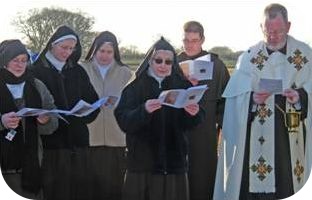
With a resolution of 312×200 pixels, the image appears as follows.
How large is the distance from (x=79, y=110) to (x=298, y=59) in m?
1.84

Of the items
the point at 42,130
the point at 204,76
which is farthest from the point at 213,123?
the point at 42,130

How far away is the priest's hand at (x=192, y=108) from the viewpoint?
5.54m

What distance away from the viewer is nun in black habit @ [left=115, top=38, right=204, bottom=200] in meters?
5.64

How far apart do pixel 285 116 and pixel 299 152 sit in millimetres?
328

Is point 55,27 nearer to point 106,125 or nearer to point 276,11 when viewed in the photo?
point 106,125

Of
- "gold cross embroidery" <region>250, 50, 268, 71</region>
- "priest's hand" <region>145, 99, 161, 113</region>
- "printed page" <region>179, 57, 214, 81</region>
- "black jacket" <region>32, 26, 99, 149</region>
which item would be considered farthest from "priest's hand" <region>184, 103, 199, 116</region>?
"black jacket" <region>32, 26, 99, 149</region>

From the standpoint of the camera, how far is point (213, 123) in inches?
240

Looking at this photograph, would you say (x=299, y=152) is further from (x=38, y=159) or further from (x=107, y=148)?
(x=38, y=159)

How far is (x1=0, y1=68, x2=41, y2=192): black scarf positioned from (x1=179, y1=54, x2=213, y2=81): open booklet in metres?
1.21

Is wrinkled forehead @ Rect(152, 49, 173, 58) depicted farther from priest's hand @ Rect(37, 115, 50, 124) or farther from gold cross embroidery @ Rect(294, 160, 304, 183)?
gold cross embroidery @ Rect(294, 160, 304, 183)

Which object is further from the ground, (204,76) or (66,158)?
(204,76)

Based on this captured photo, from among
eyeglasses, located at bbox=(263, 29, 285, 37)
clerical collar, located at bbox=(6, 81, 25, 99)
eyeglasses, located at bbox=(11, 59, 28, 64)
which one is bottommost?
clerical collar, located at bbox=(6, 81, 25, 99)

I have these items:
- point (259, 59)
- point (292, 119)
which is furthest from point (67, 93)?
point (292, 119)

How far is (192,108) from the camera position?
555 centimetres
